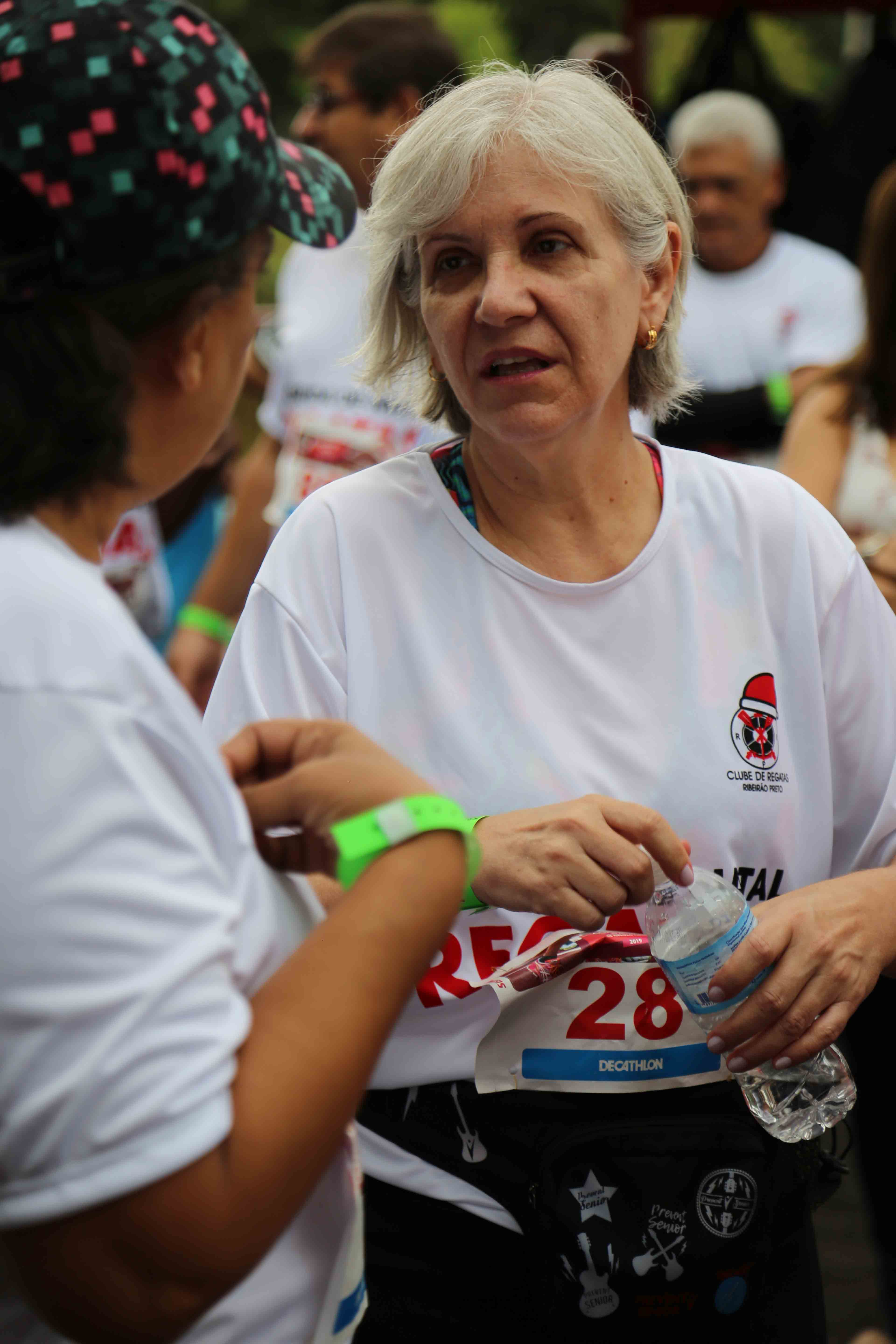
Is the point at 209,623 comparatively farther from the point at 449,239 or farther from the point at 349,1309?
the point at 349,1309

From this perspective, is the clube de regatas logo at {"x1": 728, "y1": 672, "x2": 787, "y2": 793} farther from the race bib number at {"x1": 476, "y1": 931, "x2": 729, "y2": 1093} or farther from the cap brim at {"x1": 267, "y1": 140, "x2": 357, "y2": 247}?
the cap brim at {"x1": 267, "y1": 140, "x2": 357, "y2": 247}

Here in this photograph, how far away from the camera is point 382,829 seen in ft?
3.64

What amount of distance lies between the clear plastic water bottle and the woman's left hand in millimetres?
18

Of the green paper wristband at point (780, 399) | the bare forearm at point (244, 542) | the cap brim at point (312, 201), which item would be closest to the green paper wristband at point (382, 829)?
the cap brim at point (312, 201)

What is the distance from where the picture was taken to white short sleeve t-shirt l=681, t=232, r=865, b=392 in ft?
15.8

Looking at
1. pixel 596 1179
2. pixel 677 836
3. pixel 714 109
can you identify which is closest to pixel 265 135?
pixel 677 836

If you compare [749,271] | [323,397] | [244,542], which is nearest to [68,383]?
[323,397]

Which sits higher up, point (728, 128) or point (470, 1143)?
point (728, 128)

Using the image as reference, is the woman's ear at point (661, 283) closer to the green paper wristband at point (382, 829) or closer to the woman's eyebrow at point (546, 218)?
the woman's eyebrow at point (546, 218)

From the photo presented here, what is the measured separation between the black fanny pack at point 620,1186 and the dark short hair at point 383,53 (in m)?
3.09

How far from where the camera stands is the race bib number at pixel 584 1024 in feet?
5.82

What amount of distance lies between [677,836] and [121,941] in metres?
1.02

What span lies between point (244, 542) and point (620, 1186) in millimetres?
2874

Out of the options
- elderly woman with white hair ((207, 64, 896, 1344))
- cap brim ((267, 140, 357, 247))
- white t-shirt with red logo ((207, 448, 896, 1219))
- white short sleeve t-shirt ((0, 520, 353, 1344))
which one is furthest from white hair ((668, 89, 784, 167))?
white short sleeve t-shirt ((0, 520, 353, 1344))
